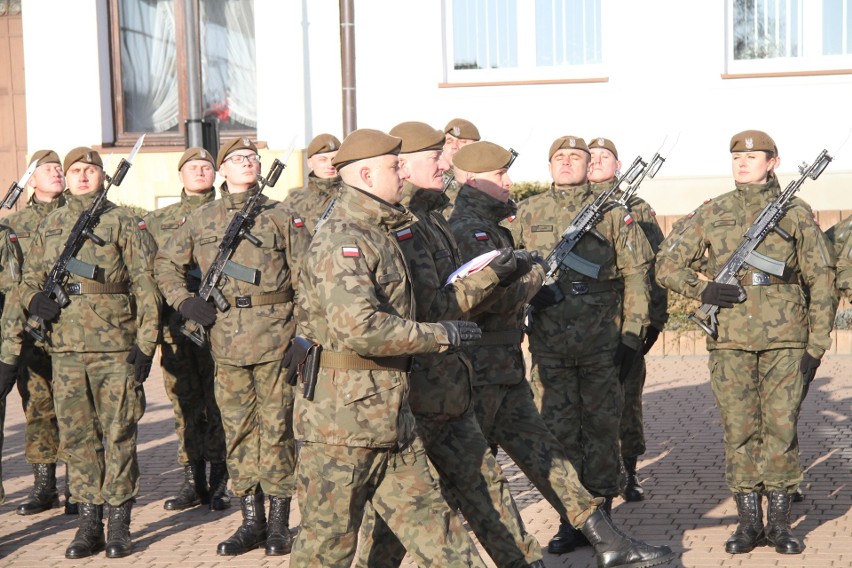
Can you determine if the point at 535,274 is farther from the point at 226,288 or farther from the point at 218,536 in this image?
the point at 218,536

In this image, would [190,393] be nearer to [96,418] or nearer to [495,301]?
[96,418]

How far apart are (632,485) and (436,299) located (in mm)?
3309

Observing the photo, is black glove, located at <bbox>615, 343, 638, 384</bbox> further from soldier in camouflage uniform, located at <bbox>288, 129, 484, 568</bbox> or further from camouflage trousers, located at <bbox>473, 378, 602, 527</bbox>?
soldier in camouflage uniform, located at <bbox>288, 129, 484, 568</bbox>

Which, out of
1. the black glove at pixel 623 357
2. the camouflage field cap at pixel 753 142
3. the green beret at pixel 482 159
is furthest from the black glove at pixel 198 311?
the camouflage field cap at pixel 753 142

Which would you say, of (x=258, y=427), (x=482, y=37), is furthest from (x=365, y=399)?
(x=482, y=37)

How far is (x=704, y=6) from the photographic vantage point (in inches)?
692

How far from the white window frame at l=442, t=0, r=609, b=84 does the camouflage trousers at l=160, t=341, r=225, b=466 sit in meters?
10.1

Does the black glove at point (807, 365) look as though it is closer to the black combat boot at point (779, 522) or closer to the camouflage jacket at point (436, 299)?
the black combat boot at point (779, 522)

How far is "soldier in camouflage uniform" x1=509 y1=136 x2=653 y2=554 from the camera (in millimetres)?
7465

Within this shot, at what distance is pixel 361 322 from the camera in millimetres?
5020

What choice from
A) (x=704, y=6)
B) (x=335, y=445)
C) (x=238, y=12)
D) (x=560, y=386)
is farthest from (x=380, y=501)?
(x=238, y=12)

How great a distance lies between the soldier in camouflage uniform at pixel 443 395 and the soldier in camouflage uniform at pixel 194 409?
118 inches

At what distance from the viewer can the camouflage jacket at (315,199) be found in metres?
9.58

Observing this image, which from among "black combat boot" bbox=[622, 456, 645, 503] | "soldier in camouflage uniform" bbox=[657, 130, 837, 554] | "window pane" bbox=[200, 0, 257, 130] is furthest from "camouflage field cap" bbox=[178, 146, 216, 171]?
"window pane" bbox=[200, 0, 257, 130]
